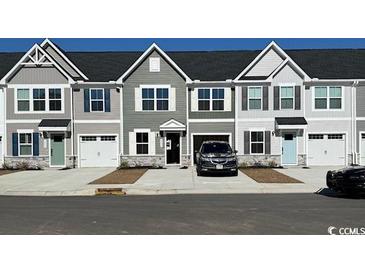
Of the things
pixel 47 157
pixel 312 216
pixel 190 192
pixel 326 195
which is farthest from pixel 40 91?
pixel 312 216

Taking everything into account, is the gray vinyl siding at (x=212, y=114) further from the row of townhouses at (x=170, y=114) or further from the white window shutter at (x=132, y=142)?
the white window shutter at (x=132, y=142)

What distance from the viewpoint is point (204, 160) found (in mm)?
20203

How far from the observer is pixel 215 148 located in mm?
21484

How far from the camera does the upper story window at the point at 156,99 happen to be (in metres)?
26.5

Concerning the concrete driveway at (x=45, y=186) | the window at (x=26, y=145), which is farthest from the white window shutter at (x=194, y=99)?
the window at (x=26, y=145)

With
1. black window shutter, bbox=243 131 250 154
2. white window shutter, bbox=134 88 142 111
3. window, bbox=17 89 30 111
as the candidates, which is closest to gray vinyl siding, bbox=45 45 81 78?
window, bbox=17 89 30 111

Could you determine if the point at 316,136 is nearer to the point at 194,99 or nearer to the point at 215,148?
the point at 194,99

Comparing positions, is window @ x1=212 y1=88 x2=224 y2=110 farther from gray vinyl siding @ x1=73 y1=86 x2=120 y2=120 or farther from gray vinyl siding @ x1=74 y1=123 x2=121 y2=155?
gray vinyl siding @ x1=74 y1=123 x2=121 y2=155

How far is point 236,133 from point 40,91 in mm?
13486

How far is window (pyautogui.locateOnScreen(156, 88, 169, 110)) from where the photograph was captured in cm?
2656

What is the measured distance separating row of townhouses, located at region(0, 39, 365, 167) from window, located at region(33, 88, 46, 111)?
7 centimetres

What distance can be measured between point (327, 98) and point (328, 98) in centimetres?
7

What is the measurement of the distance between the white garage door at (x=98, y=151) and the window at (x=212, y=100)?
6.39 meters

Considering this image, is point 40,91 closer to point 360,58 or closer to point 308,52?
point 308,52
